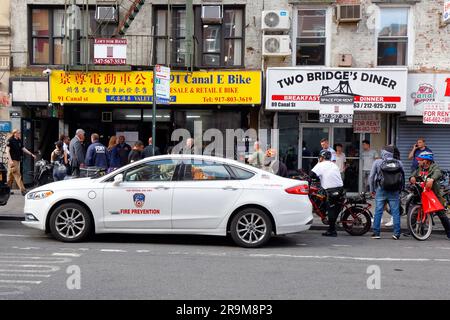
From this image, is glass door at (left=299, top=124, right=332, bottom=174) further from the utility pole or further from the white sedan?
the white sedan

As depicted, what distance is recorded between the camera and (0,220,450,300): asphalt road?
5.63 metres

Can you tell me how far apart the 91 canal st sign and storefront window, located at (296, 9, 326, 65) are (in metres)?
0.99

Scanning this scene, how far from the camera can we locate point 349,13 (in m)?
14.1

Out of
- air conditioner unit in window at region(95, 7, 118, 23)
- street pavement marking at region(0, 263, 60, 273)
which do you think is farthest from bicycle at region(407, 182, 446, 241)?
air conditioner unit in window at region(95, 7, 118, 23)

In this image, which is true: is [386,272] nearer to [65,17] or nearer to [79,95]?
[79,95]

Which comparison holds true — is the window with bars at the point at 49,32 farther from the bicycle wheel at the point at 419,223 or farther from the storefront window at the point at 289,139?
the bicycle wheel at the point at 419,223

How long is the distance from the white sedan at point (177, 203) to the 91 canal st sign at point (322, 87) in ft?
19.7

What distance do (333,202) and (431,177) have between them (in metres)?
1.99

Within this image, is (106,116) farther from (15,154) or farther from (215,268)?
(215,268)

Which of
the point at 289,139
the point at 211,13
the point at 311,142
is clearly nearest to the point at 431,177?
the point at 311,142

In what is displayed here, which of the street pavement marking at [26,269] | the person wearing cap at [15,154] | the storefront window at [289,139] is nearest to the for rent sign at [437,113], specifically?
the storefront window at [289,139]

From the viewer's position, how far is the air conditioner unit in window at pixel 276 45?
14.0 m

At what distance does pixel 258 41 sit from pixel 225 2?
5.10 ft

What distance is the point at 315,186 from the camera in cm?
1062
